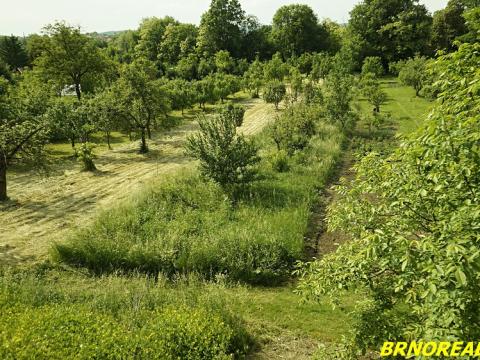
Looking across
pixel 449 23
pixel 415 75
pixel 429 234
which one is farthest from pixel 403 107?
pixel 429 234

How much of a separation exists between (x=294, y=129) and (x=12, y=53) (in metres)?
56.3

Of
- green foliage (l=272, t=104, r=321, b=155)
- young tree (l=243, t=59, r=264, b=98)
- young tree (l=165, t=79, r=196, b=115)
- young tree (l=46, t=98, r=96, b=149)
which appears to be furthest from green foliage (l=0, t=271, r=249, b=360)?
young tree (l=243, t=59, r=264, b=98)

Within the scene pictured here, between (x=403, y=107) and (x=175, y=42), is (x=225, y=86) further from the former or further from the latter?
(x=175, y=42)

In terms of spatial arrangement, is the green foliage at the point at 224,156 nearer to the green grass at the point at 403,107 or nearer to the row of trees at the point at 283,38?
the green grass at the point at 403,107

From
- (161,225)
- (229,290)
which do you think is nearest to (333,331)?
(229,290)

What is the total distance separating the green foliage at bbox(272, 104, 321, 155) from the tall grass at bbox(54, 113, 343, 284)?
3.89 m

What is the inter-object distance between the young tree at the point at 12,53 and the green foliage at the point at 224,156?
55.8 metres

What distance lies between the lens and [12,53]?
56.9 meters

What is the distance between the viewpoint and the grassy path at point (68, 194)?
11987mm

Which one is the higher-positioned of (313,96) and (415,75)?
(415,75)

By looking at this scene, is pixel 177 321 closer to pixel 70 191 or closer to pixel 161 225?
pixel 161 225

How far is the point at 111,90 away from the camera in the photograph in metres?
22.8

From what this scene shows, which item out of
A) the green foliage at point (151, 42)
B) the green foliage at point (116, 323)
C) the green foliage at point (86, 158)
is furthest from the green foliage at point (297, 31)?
the green foliage at point (116, 323)

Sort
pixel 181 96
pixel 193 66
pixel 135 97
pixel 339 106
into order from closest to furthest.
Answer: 1. pixel 135 97
2. pixel 339 106
3. pixel 181 96
4. pixel 193 66
